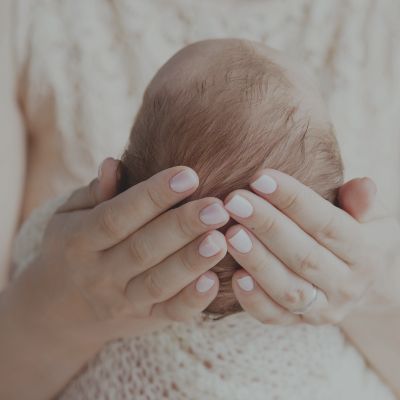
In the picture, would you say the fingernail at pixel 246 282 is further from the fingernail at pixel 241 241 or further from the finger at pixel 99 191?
the finger at pixel 99 191

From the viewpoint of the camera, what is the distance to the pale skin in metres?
0.81

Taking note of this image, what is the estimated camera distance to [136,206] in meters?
0.81

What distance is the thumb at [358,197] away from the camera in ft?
2.89

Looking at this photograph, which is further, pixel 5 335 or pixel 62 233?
pixel 5 335

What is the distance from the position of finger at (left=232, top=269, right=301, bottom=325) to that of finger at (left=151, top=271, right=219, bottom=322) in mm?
29

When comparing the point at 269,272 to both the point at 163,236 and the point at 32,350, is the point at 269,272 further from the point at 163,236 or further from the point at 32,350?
the point at 32,350

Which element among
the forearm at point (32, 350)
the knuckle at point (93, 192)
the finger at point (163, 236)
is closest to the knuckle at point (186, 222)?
the finger at point (163, 236)

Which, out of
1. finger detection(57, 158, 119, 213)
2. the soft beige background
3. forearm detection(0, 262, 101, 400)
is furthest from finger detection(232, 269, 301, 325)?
the soft beige background

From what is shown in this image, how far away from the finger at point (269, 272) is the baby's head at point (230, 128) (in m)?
0.04

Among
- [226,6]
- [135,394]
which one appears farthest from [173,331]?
[226,6]

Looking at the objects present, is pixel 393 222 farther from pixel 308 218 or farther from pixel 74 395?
pixel 74 395

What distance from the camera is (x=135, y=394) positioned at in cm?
99

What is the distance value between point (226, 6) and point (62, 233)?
2.11 feet

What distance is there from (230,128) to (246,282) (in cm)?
20
